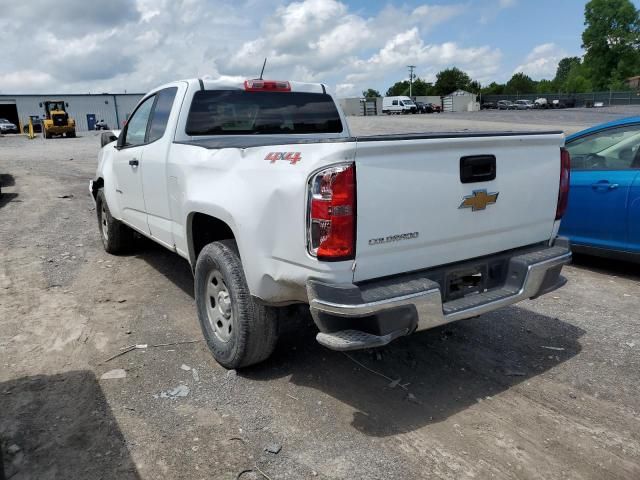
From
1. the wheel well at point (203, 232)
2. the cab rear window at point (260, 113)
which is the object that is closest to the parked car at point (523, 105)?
the cab rear window at point (260, 113)

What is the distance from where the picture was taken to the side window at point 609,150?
5.42 m

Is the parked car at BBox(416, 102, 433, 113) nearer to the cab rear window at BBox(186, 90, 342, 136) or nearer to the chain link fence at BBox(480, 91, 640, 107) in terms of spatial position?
the chain link fence at BBox(480, 91, 640, 107)

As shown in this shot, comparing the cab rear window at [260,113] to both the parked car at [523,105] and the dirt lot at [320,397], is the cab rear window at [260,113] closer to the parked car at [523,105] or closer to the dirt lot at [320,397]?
the dirt lot at [320,397]

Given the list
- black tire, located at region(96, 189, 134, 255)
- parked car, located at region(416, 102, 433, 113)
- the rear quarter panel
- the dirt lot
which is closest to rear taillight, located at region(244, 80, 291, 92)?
the rear quarter panel

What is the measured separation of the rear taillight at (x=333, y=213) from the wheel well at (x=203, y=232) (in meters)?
1.26

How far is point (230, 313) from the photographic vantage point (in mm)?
3713

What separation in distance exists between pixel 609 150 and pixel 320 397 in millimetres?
4203

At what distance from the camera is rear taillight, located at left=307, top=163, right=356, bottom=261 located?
2742 millimetres

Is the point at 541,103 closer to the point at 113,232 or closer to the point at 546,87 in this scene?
the point at 546,87

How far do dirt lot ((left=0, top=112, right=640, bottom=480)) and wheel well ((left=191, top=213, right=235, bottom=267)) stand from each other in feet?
2.49

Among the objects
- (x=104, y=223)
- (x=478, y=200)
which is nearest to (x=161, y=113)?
(x=104, y=223)

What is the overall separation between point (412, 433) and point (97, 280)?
417 centimetres

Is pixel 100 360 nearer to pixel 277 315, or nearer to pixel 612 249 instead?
pixel 277 315

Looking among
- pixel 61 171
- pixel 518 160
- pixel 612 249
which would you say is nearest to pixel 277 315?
pixel 518 160
